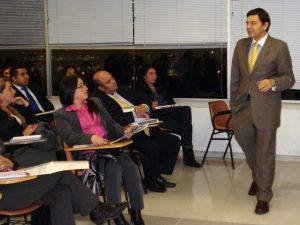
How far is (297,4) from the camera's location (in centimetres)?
658

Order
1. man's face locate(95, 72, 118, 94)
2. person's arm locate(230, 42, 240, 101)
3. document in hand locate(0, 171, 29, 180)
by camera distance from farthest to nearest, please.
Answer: man's face locate(95, 72, 118, 94), person's arm locate(230, 42, 240, 101), document in hand locate(0, 171, 29, 180)

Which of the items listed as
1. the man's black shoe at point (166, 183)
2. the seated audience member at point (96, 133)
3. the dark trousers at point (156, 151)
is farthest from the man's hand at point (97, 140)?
the man's black shoe at point (166, 183)

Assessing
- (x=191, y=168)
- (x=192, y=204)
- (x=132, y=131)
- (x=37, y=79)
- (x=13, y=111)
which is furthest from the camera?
(x=37, y=79)

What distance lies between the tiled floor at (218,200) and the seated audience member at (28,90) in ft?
5.96

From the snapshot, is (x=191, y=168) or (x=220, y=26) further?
(x=220, y=26)

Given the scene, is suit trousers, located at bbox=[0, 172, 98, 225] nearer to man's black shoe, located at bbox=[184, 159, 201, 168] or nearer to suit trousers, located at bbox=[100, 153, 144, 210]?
suit trousers, located at bbox=[100, 153, 144, 210]

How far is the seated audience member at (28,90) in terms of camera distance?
6215 millimetres

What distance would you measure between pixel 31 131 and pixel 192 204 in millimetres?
1608

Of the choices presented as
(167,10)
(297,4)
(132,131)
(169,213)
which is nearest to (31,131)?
(132,131)

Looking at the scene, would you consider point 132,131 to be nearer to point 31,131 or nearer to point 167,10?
point 31,131

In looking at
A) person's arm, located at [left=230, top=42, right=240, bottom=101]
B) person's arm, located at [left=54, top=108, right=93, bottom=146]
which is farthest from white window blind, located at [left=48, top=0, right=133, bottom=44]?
person's arm, located at [left=54, top=108, right=93, bottom=146]

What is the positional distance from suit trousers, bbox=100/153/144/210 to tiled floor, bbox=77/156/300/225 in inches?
13.3

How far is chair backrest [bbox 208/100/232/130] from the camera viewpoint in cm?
642

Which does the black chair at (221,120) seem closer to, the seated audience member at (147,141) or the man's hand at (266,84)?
the seated audience member at (147,141)
